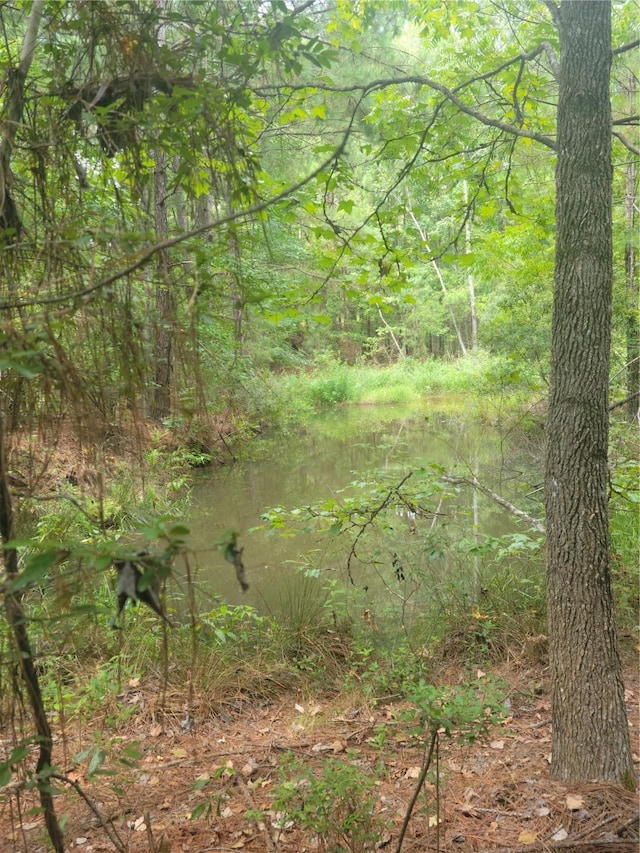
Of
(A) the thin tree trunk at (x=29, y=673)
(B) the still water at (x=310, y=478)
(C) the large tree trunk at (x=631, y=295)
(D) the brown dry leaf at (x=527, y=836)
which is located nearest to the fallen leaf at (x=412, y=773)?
(D) the brown dry leaf at (x=527, y=836)

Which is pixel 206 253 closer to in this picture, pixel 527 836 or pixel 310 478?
pixel 527 836

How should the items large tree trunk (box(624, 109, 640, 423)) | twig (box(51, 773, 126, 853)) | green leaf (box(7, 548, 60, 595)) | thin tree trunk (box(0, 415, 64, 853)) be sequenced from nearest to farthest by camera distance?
green leaf (box(7, 548, 60, 595))
thin tree trunk (box(0, 415, 64, 853))
twig (box(51, 773, 126, 853))
large tree trunk (box(624, 109, 640, 423))

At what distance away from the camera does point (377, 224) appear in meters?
3.21

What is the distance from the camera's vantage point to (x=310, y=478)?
10219mm

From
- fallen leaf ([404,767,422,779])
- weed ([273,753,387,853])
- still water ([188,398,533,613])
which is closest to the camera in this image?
weed ([273,753,387,853])

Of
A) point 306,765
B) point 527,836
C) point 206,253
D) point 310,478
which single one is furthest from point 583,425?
point 310,478

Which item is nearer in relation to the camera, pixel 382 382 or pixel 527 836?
pixel 527 836

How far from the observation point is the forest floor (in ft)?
7.55

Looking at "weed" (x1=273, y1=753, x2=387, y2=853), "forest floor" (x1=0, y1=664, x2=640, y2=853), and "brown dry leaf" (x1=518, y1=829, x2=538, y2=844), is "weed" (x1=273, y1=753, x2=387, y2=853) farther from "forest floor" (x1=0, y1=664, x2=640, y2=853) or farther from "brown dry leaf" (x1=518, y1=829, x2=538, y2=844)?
"brown dry leaf" (x1=518, y1=829, x2=538, y2=844)

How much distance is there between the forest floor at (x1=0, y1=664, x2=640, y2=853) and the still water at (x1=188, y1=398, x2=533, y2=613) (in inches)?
36.4

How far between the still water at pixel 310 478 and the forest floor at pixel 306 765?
92cm

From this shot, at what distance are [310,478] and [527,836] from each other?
8.01 metres

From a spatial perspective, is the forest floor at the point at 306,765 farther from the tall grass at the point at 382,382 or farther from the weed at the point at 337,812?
the tall grass at the point at 382,382

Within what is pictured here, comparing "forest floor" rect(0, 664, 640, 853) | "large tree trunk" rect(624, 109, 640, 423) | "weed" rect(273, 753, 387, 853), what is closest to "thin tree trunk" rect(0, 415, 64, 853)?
"forest floor" rect(0, 664, 640, 853)
